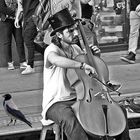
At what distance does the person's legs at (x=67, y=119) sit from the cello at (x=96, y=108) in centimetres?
6

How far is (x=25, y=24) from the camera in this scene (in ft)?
17.8

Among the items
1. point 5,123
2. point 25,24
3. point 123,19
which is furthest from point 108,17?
point 5,123

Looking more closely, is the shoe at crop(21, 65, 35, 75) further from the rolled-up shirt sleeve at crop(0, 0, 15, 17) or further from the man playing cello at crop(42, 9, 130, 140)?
the man playing cello at crop(42, 9, 130, 140)

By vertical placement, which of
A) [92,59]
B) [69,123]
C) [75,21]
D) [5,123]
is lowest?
[5,123]

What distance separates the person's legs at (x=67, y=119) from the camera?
284 centimetres

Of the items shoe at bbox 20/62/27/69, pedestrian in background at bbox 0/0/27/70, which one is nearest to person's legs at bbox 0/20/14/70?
pedestrian in background at bbox 0/0/27/70

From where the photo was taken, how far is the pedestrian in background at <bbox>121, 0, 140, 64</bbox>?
241 inches

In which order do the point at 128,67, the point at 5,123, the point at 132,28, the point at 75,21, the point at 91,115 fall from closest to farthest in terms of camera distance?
the point at 91,115
the point at 75,21
the point at 5,123
the point at 128,67
the point at 132,28

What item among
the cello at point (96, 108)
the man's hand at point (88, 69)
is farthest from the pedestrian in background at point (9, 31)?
the man's hand at point (88, 69)

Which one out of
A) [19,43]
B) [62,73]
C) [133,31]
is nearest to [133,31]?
[133,31]

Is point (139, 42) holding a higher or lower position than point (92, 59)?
lower

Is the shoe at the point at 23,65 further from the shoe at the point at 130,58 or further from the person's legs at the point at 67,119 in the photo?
the person's legs at the point at 67,119

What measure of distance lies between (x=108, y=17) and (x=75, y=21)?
350 centimetres

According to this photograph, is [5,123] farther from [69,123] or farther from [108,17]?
[108,17]
